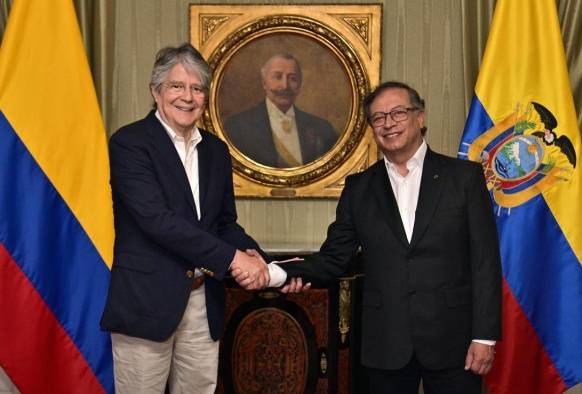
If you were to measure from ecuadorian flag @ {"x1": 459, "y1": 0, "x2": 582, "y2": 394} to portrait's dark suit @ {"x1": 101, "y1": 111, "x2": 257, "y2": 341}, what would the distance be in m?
1.59

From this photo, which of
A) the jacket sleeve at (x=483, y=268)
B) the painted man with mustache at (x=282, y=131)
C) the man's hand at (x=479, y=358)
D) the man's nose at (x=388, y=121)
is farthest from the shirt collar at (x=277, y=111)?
the man's hand at (x=479, y=358)

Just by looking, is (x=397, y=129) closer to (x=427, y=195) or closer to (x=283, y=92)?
(x=427, y=195)

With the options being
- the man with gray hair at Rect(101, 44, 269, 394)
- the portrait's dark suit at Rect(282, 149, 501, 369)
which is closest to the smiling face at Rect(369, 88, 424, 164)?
the portrait's dark suit at Rect(282, 149, 501, 369)

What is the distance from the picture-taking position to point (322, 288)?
9.52 ft

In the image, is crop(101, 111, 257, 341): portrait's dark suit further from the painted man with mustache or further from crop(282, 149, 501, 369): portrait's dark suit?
the painted man with mustache

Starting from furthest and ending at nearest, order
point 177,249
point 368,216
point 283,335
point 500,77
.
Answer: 1. point 500,77
2. point 283,335
3. point 368,216
4. point 177,249

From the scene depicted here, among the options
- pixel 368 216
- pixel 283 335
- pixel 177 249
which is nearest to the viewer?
pixel 177 249

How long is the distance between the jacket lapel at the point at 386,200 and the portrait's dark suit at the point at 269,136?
45.0 inches

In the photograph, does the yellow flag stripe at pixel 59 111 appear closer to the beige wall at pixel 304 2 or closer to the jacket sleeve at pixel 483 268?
the beige wall at pixel 304 2

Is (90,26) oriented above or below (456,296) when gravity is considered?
above

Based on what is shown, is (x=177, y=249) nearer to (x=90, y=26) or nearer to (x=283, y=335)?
(x=283, y=335)

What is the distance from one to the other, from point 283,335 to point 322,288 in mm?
292

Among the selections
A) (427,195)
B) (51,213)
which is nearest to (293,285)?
(427,195)

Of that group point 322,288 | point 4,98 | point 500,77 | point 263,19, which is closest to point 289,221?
point 322,288
